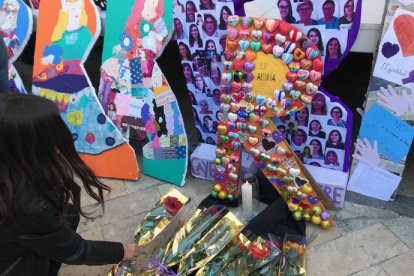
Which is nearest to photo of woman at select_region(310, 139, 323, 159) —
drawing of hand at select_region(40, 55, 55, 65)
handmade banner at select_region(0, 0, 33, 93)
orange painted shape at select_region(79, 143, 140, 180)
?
orange painted shape at select_region(79, 143, 140, 180)

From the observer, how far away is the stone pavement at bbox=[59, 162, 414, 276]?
1.67 m

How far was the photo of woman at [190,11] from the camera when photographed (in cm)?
194

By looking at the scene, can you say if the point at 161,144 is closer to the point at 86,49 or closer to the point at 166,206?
the point at 166,206

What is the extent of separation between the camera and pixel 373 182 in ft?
6.53

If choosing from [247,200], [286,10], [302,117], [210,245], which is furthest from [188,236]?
[286,10]

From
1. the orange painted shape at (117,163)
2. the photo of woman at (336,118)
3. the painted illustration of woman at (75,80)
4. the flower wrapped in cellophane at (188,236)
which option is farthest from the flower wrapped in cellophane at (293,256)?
the painted illustration of woman at (75,80)

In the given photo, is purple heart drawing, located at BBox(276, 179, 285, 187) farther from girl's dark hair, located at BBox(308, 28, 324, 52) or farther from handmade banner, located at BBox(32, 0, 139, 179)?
handmade banner, located at BBox(32, 0, 139, 179)

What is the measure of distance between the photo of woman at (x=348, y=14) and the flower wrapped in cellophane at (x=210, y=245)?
0.96m

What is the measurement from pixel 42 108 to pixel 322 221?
4.48ft

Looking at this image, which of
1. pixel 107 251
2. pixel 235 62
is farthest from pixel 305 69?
pixel 107 251

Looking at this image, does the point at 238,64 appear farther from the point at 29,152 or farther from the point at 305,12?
the point at 29,152

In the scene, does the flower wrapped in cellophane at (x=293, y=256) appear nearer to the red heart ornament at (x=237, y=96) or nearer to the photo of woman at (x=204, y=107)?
the red heart ornament at (x=237, y=96)

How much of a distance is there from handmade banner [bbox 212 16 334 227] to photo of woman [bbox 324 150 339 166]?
0.62ft

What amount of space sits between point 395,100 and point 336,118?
0.26m
